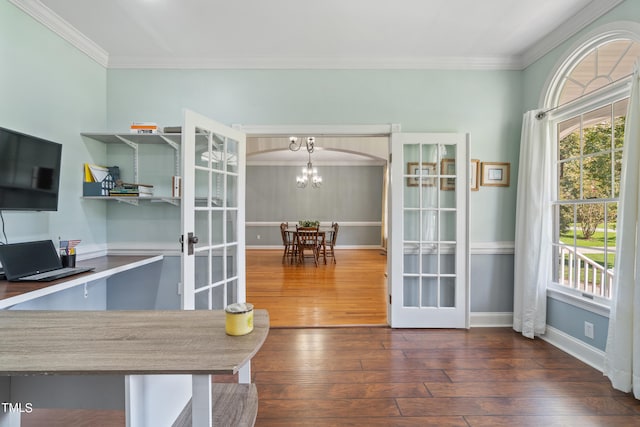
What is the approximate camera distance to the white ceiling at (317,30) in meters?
2.37

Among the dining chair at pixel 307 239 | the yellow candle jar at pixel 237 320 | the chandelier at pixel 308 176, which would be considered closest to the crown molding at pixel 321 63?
the yellow candle jar at pixel 237 320

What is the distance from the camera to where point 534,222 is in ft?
9.43

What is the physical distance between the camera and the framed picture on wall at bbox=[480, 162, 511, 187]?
3.23m

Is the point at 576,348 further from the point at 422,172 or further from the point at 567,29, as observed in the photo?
the point at 567,29

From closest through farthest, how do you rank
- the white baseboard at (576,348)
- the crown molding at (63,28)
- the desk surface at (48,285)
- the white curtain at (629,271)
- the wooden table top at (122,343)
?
the wooden table top at (122,343) < the desk surface at (48,285) < the white curtain at (629,271) < the crown molding at (63,28) < the white baseboard at (576,348)

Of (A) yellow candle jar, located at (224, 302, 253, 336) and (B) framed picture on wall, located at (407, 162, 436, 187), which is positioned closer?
(A) yellow candle jar, located at (224, 302, 253, 336)

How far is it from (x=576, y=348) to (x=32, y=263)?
4.11m

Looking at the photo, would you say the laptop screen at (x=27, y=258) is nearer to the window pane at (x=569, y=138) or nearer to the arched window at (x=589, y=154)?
the arched window at (x=589, y=154)

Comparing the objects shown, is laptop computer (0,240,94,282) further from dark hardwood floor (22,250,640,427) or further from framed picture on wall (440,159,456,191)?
framed picture on wall (440,159,456,191)

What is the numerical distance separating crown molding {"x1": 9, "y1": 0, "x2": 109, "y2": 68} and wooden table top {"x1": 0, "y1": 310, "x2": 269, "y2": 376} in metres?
2.30

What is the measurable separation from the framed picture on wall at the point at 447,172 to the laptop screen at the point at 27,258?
3360mm

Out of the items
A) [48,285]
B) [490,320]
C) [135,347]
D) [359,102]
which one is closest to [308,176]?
[359,102]

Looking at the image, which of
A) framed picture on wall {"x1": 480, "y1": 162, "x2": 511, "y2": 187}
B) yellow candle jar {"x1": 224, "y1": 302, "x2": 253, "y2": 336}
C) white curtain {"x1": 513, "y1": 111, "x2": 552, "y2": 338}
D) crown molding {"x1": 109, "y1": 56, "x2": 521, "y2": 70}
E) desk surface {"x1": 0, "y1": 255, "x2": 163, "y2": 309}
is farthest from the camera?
framed picture on wall {"x1": 480, "y1": 162, "x2": 511, "y2": 187}

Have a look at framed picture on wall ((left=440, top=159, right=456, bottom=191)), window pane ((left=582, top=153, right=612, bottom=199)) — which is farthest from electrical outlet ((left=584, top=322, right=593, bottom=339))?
framed picture on wall ((left=440, top=159, right=456, bottom=191))
